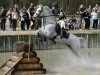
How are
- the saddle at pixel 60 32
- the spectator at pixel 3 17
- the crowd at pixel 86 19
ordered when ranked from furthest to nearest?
the crowd at pixel 86 19, the spectator at pixel 3 17, the saddle at pixel 60 32

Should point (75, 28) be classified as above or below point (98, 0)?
below

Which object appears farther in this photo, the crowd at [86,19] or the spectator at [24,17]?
the crowd at [86,19]

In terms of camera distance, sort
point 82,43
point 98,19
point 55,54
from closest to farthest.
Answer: point 82,43
point 55,54
point 98,19

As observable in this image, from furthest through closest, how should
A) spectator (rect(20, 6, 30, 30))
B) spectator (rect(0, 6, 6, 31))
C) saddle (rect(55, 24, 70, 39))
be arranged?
spectator (rect(0, 6, 6, 31))
spectator (rect(20, 6, 30, 30))
saddle (rect(55, 24, 70, 39))

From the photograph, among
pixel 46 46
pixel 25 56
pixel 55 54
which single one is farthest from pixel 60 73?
pixel 46 46

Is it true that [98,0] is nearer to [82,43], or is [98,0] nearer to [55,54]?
[55,54]

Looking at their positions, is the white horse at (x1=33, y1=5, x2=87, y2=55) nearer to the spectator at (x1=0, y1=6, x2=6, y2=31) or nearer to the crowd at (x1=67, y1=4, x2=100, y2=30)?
the spectator at (x1=0, y1=6, x2=6, y2=31)

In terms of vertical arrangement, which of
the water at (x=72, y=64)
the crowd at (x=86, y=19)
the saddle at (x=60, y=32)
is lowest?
the water at (x=72, y=64)

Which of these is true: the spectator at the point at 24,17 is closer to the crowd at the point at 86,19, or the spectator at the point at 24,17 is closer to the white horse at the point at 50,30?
the crowd at the point at 86,19

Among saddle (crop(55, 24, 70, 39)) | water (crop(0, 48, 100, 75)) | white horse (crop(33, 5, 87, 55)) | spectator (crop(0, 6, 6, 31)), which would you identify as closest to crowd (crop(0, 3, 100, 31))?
spectator (crop(0, 6, 6, 31))

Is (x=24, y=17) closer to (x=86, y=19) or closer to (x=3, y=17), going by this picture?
(x=3, y=17)

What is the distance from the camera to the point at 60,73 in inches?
671

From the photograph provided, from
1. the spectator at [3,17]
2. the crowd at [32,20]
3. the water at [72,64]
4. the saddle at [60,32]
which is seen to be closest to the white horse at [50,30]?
the saddle at [60,32]

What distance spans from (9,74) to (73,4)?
29228 millimetres
